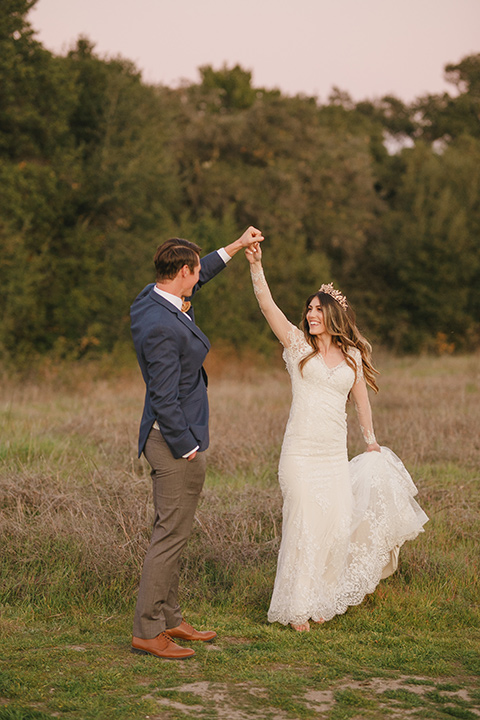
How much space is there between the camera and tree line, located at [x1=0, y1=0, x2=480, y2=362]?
18.7 metres

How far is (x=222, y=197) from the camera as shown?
2612 centimetres

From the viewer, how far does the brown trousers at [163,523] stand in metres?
4.18

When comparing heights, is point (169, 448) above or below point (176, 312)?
below

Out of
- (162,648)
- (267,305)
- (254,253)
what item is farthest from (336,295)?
(162,648)

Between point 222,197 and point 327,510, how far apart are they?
2226 centimetres

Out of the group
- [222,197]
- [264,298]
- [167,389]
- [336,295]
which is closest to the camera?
[167,389]

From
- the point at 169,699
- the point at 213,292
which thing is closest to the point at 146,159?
the point at 213,292

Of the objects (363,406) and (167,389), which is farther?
(363,406)

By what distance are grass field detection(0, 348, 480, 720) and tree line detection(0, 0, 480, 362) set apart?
→ 10212mm

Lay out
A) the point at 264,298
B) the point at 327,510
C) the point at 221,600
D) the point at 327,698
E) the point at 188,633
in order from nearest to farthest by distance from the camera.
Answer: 1. the point at 327,698
2. the point at 188,633
3. the point at 327,510
4. the point at 264,298
5. the point at 221,600

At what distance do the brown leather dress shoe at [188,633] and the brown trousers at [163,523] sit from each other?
202 mm

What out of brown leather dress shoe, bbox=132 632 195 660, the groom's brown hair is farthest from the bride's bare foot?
the groom's brown hair

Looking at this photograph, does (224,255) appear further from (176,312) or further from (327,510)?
(327,510)

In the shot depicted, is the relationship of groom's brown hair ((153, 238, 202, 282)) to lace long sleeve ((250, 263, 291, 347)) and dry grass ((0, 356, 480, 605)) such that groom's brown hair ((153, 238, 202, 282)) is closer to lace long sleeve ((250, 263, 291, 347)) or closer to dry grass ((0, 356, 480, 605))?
lace long sleeve ((250, 263, 291, 347))
